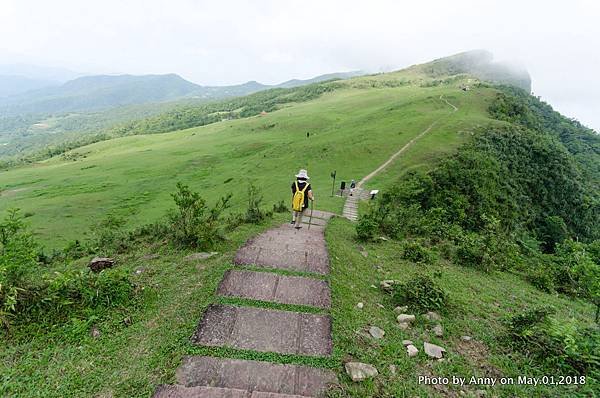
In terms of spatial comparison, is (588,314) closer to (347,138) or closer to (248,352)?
(248,352)

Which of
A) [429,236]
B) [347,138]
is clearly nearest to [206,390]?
[429,236]

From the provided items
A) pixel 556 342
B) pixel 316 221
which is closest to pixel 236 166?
pixel 316 221

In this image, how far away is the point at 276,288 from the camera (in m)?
8.11

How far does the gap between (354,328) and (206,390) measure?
10.5 feet

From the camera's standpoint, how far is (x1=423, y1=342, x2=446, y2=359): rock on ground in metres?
6.35

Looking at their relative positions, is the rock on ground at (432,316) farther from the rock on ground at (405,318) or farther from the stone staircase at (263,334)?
the stone staircase at (263,334)

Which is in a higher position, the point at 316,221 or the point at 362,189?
the point at 316,221

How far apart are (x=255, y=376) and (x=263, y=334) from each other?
3.49ft

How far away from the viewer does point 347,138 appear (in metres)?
45.0

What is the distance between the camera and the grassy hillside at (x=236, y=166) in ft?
110

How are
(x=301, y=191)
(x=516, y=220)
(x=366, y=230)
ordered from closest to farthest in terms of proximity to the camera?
(x=301, y=191), (x=366, y=230), (x=516, y=220)

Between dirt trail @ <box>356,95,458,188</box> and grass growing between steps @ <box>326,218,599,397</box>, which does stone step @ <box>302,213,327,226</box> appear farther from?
dirt trail @ <box>356,95,458,188</box>

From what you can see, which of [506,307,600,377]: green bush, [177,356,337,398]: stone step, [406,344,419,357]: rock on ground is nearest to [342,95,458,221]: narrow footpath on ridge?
[506,307,600,377]: green bush

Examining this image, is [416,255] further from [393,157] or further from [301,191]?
[393,157]
